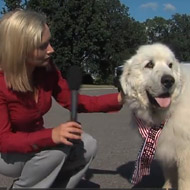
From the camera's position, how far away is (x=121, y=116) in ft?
37.8

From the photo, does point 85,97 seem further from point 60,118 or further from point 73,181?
point 60,118

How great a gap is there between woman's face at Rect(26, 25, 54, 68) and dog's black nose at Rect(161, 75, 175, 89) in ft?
3.69

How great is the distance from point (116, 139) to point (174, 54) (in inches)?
143

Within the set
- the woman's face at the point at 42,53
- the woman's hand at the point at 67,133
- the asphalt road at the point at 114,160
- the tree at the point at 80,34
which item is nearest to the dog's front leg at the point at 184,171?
the asphalt road at the point at 114,160

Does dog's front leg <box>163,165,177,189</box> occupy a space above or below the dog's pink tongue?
below

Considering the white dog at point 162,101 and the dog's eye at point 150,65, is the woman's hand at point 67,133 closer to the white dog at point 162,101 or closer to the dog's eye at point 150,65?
the white dog at point 162,101

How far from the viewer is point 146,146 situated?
4371mm

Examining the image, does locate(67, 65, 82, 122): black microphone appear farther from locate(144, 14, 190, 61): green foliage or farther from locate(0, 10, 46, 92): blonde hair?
locate(144, 14, 190, 61): green foliage

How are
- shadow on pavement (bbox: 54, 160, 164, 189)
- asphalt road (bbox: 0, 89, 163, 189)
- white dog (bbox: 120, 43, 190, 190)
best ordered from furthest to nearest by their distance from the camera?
1. asphalt road (bbox: 0, 89, 163, 189)
2. shadow on pavement (bbox: 54, 160, 164, 189)
3. white dog (bbox: 120, 43, 190, 190)

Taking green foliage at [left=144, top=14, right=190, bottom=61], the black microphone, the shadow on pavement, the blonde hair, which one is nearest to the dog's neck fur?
the shadow on pavement

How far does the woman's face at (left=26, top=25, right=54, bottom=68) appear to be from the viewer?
349 centimetres

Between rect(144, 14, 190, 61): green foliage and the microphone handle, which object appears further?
rect(144, 14, 190, 61): green foliage

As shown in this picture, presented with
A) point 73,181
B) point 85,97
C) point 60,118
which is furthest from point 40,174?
point 60,118

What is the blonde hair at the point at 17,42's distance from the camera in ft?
11.2
